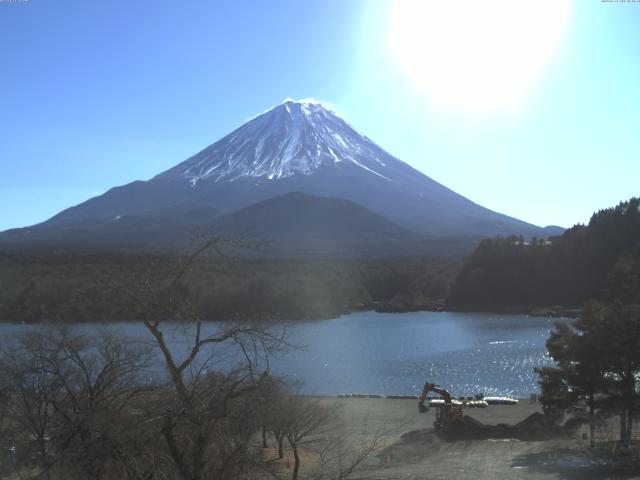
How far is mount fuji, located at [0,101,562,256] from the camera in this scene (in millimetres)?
92375

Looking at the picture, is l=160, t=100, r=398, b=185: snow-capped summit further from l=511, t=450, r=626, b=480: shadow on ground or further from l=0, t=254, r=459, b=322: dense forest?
l=511, t=450, r=626, b=480: shadow on ground

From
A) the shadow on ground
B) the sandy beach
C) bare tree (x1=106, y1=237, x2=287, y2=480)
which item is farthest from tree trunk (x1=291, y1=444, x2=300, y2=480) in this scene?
the shadow on ground

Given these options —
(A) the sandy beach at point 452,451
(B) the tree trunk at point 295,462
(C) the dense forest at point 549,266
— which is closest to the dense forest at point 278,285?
(C) the dense forest at point 549,266

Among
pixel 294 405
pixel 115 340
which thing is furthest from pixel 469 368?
pixel 115 340

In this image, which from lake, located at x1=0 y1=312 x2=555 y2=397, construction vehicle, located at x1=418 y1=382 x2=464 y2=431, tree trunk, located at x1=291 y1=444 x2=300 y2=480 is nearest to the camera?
tree trunk, located at x1=291 y1=444 x2=300 y2=480

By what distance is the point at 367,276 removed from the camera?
225ft

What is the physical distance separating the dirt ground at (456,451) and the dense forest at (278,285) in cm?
619

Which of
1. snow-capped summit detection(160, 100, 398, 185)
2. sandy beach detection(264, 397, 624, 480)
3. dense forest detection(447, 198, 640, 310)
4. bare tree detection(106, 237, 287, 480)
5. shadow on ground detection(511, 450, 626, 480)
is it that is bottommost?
sandy beach detection(264, 397, 624, 480)

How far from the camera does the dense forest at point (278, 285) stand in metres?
39.9

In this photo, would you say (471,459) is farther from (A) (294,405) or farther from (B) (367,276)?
(B) (367,276)

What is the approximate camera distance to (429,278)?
6831 cm

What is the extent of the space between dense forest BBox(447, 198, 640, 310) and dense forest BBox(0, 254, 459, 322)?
4.77 m

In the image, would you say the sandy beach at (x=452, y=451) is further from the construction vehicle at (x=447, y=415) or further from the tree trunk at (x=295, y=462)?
the tree trunk at (x=295, y=462)

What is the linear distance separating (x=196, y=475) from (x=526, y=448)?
10524mm
